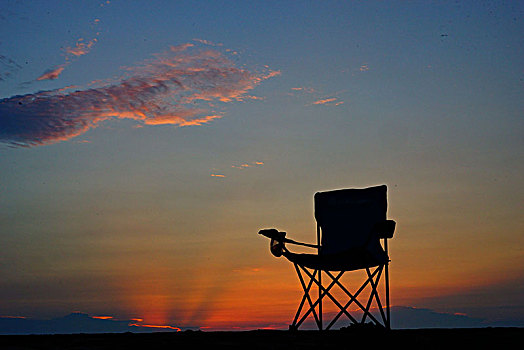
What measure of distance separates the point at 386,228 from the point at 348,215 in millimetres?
717

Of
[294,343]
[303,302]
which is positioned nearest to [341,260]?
[303,302]

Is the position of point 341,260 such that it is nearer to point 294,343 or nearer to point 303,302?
point 303,302

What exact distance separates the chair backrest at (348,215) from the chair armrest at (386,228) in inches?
19.5

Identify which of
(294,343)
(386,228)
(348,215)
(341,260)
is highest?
(348,215)

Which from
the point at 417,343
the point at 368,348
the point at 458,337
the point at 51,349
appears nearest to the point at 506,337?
the point at 458,337

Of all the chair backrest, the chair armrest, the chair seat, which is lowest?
the chair seat

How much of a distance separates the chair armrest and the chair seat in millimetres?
183

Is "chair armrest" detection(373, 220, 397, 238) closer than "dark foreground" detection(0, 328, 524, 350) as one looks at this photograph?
No

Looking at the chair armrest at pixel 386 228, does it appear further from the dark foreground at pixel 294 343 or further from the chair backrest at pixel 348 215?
the dark foreground at pixel 294 343

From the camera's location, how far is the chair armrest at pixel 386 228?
4535 mm

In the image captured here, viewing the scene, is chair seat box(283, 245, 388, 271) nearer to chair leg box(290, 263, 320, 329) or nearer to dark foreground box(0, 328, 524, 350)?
chair leg box(290, 263, 320, 329)

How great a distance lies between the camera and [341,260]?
15.5 feet

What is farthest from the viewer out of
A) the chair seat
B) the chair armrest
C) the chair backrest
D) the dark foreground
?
the chair backrest

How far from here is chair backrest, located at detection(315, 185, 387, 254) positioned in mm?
5125
